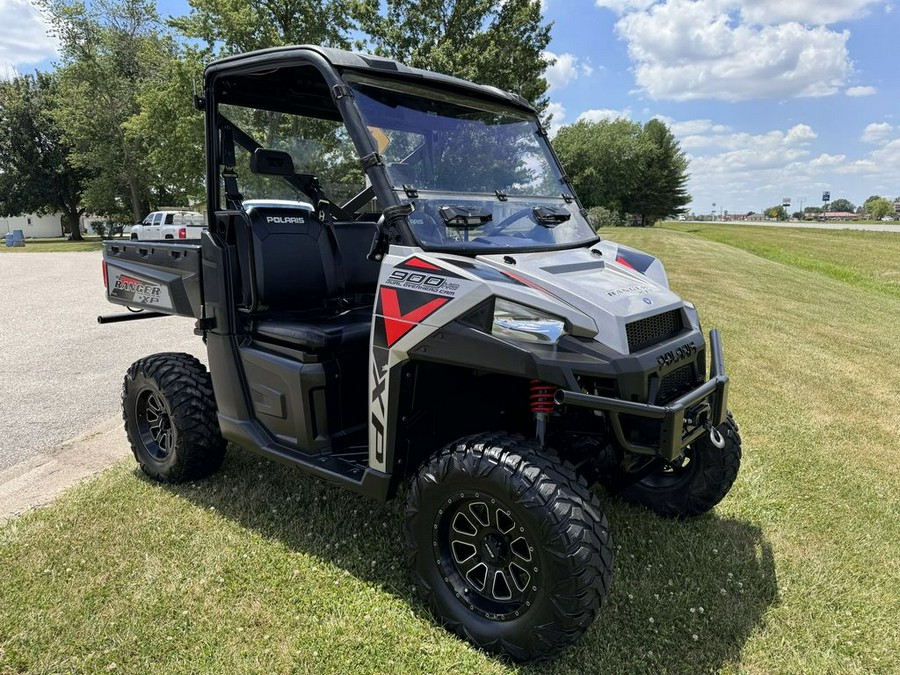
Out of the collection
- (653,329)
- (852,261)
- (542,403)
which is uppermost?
(653,329)

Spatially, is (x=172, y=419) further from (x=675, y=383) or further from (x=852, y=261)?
(x=852, y=261)

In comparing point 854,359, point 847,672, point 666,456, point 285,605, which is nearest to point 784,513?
point 847,672

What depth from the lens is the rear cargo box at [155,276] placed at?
3557 mm

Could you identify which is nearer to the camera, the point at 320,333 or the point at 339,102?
the point at 339,102

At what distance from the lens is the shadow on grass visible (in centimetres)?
254

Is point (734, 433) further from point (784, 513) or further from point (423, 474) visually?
point (423, 474)

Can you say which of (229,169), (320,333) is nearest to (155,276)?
(229,169)

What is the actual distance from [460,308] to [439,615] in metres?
1.31

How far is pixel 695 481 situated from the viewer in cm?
337

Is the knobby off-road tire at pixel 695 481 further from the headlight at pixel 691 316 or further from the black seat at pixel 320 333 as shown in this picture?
the black seat at pixel 320 333

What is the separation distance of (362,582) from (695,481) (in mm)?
1848

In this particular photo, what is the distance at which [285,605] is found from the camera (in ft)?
9.09

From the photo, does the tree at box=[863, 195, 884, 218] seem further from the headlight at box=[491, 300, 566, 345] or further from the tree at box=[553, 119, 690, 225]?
the headlight at box=[491, 300, 566, 345]

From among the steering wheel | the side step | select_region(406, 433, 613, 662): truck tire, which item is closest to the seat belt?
the side step
